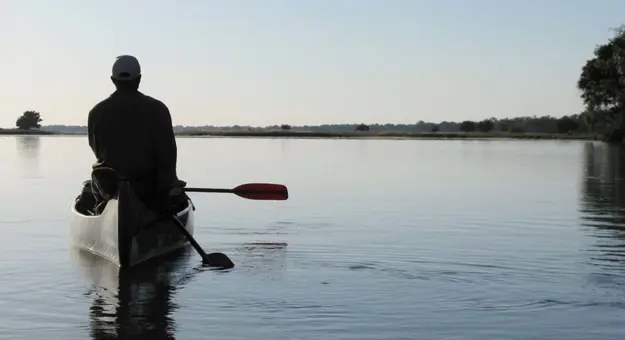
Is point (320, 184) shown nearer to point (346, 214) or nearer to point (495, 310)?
point (346, 214)

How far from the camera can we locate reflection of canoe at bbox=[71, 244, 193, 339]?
8164 mm

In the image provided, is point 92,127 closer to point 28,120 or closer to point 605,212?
point 605,212

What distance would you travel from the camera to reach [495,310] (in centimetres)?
897

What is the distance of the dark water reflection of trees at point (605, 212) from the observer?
1289 cm

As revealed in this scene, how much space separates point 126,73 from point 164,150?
0.99 meters

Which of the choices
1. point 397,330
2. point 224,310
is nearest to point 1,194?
point 224,310

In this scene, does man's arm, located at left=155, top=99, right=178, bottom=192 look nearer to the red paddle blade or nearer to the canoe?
the canoe

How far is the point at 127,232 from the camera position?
36.0 feet

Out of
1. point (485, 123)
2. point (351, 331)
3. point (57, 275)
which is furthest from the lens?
point (485, 123)

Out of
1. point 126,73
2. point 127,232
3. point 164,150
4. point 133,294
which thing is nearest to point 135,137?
point 164,150

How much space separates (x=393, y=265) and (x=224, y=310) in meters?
3.16

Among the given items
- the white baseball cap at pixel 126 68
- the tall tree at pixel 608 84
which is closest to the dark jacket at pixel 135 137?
the white baseball cap at pixel 126 68

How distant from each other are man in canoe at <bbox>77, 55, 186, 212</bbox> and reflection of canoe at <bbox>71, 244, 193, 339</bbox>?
884 millimetres

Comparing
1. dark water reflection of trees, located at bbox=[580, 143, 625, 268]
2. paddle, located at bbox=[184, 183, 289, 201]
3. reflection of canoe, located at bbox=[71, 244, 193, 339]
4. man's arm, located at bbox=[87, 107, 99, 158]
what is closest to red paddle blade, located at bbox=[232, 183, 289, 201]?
paddle, located at bbox=[184, 183, 289, 201]
